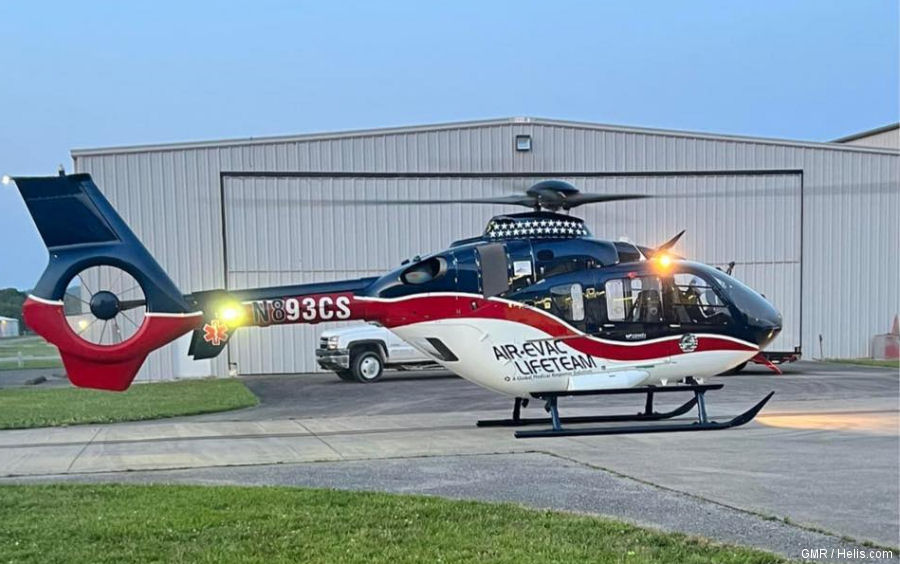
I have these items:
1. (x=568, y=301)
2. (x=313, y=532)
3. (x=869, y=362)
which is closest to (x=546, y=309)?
(x=568, y=301)

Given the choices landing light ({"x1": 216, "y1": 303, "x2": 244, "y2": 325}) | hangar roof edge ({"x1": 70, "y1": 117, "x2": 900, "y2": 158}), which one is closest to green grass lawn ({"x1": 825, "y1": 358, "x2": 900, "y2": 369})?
hangar roof edge ({"x1": 70, "y1": 117, "x2": 900, "y2": 158})

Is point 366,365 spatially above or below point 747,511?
below

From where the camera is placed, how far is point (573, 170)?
79.8 feet

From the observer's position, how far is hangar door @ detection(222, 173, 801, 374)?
22297 mm

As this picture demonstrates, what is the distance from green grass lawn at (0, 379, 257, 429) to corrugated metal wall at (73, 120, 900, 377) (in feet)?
12.9

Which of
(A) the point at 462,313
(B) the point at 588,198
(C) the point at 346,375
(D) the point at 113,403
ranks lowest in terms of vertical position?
(C) the point at 346,375

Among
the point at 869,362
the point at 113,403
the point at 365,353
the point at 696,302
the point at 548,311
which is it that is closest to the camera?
the point at 548,311

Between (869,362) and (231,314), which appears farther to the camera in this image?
(869,362)

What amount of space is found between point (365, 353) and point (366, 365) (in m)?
0.31

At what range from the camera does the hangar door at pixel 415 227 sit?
22.3 metres

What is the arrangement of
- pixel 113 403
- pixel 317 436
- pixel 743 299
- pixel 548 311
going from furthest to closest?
pixel 113 403 → pixel 317 436 → pixel 743 299 → pixel 548 311

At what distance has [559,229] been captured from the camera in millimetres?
10578

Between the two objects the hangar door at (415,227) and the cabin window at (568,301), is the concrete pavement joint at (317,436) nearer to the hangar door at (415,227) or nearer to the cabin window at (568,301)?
the cabin window at (568,301)

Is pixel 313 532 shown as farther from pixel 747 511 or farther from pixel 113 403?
pixel 113 403
